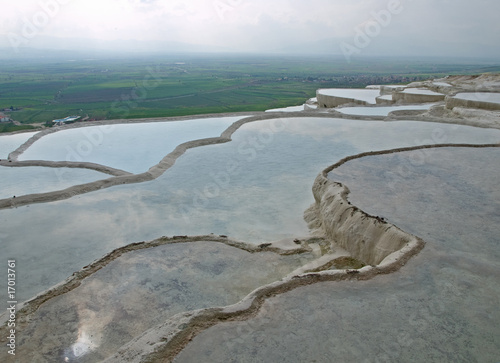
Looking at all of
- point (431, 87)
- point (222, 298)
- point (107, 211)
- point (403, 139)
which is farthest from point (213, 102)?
point (222, 298)

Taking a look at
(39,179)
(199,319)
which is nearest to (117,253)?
(199,319)

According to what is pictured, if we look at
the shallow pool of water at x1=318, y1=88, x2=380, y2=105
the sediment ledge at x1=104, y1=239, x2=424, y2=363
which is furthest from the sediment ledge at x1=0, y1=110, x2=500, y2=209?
the shallow pool of water at x1=318, y1=88, x2=380, y2=105

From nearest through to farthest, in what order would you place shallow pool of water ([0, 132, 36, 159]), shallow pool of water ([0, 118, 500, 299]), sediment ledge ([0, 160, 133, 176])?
shallow pool of water ([0, 118, 500, 299]) → sediment ledge ([0, 160, 133, 176]) → shallow pool of water ([0, 132, 36, 159])

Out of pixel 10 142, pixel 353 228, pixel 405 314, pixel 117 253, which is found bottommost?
pixel 10 142

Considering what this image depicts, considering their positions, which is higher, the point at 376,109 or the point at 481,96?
the point at 481,96

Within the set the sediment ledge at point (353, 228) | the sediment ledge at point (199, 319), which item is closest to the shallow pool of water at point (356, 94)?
the sediment ledge at point (353, 228)

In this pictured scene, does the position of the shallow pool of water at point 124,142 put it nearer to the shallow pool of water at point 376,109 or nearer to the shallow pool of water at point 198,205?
the shallow pool of water at point 198,205

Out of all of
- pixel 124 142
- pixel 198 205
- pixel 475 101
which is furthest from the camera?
pixel 475 101

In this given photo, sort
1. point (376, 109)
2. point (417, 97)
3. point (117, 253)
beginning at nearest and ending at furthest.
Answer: point (117, 253)
point (376, 109)
point (417, 97)

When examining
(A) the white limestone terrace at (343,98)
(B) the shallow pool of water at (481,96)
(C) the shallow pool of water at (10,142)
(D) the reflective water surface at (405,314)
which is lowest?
(C) the shallow pool of water at (10,142)

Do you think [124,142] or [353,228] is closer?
[353,228]

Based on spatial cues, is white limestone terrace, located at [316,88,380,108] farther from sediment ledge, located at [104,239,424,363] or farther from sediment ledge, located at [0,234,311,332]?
sediment ledge, located at [104,239,424,363]

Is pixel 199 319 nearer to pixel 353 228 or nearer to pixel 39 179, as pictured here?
pixel 353 228
